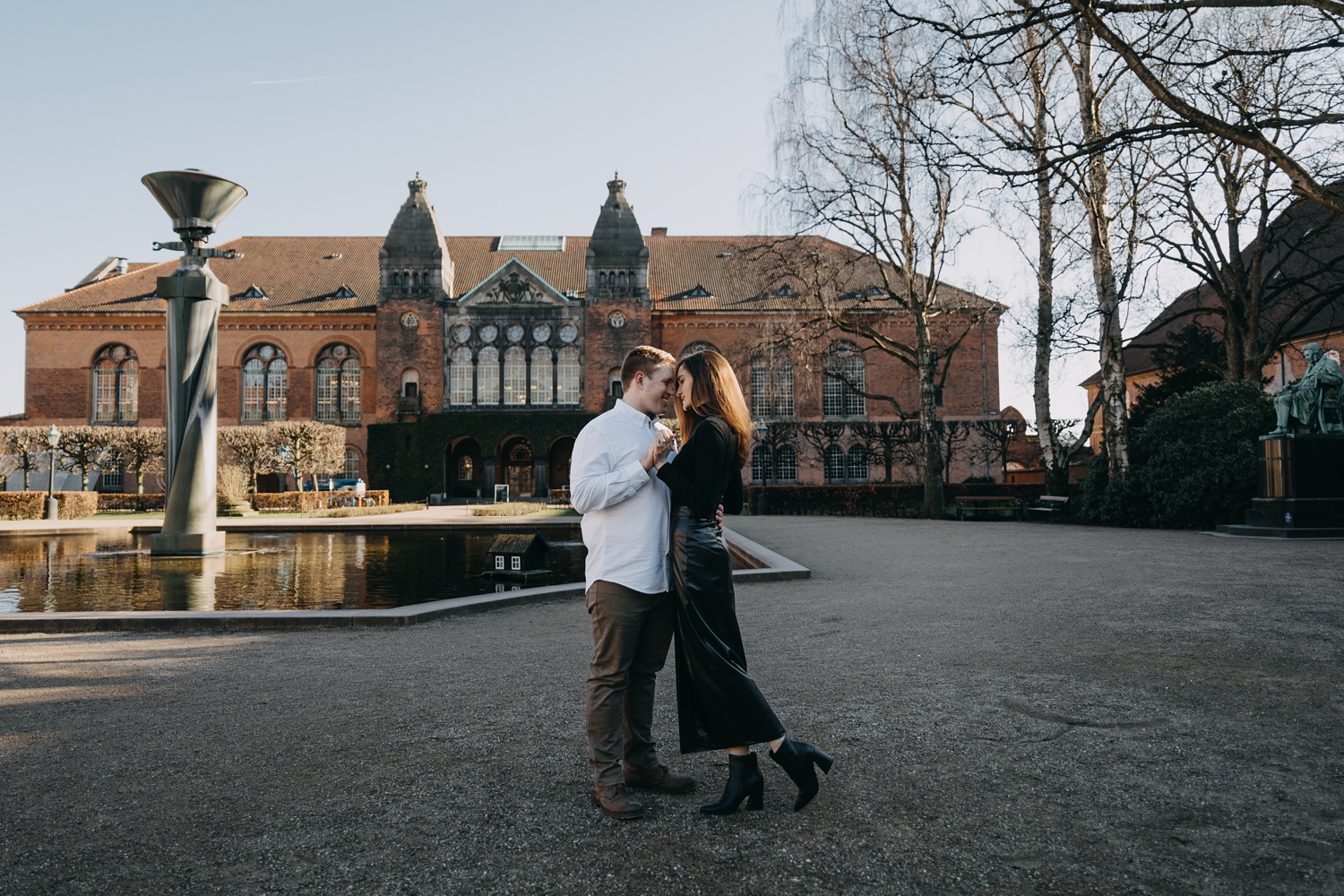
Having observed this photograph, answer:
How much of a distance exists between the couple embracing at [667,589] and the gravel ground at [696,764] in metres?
0.19

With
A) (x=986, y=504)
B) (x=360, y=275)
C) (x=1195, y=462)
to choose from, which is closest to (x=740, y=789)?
(x=1195, y=462)

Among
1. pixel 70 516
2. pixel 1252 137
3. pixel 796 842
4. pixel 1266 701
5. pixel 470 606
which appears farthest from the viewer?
pixel 70 516

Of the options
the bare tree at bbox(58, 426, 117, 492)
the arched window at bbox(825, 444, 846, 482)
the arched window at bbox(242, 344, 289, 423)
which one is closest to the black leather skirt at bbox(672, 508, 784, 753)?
the bare tree at bbox(58, 426, 117, 492)

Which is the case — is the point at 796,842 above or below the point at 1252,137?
below

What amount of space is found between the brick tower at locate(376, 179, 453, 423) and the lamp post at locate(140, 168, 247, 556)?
28.5m

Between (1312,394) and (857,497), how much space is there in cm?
1284

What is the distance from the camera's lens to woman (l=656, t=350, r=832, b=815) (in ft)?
9.71

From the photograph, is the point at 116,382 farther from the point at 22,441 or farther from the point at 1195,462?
the point at 1195,462

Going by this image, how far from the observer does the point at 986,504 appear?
21.8 metres

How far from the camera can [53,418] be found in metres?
42.6

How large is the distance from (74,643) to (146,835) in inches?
169

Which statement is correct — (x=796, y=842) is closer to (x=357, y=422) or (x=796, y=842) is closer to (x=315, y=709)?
(x=315, y=709)

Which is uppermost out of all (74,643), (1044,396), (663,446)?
(1044,396)

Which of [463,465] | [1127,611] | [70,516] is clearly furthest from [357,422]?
[1127,611]
